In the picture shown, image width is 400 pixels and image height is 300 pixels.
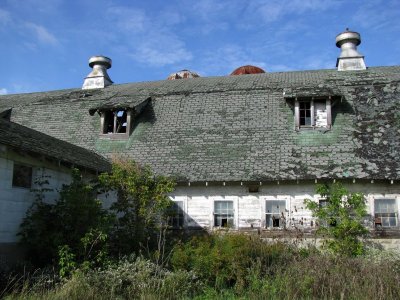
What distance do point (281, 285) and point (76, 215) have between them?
5.88 meters

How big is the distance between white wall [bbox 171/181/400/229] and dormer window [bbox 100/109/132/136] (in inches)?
184

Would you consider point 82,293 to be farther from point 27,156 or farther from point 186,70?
point 186,70

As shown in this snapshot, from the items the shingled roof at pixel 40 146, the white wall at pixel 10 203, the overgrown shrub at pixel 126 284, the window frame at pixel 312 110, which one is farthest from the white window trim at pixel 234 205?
the white wall at pixel 10 203

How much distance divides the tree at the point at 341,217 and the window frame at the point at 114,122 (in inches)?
338

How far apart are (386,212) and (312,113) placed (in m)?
5.07

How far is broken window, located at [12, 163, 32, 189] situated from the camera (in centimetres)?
1219

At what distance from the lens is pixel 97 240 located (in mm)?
11320

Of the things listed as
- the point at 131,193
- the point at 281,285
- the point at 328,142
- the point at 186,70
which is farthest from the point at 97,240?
the point at 186,70

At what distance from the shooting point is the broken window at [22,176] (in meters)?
12.2

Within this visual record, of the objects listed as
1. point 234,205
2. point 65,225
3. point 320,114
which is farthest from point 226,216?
point 65,225

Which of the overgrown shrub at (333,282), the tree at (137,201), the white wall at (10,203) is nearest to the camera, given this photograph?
the overgrown shrub at (333,282)

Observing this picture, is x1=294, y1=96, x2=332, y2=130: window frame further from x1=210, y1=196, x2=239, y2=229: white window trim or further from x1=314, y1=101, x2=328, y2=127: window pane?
x1=210, y1=196, x2=239, y2=229: white window trim

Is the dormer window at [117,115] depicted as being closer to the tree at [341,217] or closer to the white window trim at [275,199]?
the white window trim at [275,199]

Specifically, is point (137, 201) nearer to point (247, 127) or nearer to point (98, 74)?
point (247, 127)
